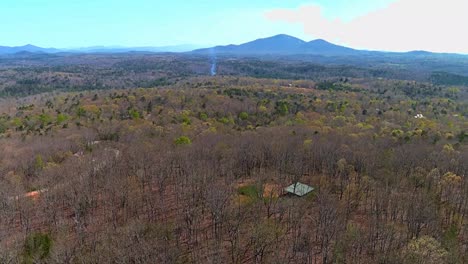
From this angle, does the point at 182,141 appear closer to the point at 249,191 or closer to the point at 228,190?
the point at 249,191

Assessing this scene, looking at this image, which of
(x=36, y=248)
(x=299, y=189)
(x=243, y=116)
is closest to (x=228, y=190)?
(x=299, y=189)

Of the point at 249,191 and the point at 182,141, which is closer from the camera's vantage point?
the point at 249,191

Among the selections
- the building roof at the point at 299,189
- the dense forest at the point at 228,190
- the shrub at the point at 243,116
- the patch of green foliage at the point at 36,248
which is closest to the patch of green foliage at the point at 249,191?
the dense forest at the point at 228,190

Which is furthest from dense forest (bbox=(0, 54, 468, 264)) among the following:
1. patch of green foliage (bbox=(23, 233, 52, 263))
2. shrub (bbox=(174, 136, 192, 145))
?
shrub (bbox=(174, 136, 192, 145))

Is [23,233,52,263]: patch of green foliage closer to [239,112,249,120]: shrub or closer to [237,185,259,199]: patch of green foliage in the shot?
[237,185,259,199]: patch of green foliage

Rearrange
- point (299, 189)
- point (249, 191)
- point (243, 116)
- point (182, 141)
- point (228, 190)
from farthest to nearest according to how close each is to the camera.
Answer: point (243, 116) → point (182, 141) → point (299, 189) → point (249, 191) → point (228, 190)

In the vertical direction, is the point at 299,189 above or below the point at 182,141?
below
